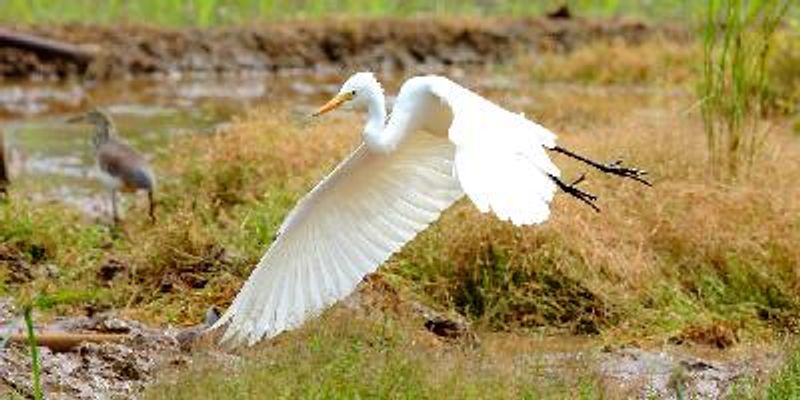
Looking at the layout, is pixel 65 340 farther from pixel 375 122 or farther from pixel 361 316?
pixel 375 122

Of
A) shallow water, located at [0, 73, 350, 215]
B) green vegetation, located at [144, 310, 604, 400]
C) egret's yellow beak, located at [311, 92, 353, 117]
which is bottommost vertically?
shallow water, located at [0, 73, 350, 215]

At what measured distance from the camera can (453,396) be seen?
541cm

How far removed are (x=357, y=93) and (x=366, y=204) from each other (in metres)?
0.43

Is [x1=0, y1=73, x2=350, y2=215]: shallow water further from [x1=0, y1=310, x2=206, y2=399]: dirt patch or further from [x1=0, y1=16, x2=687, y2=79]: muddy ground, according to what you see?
[x1=0, y1=310, x2=206, y2=399]: dirt patch

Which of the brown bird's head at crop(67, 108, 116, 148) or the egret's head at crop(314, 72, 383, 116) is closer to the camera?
the egret's head at crop(314, 72, 383, 116)

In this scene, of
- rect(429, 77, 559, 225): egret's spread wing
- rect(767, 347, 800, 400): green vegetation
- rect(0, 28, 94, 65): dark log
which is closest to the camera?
rect(429, 77, 559, 225): egret's spread wing

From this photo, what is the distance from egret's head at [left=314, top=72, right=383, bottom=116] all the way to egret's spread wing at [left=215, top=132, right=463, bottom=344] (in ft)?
0.67

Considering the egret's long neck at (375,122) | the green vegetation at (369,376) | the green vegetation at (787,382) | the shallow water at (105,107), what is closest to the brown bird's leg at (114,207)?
the shallow water at (105,107)

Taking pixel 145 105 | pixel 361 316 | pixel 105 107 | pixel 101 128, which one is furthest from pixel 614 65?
pixel 361 316

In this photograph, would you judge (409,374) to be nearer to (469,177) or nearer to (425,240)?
(469,177)

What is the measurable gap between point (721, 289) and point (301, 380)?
352 centimetres

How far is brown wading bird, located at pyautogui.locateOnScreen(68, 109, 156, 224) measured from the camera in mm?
9898

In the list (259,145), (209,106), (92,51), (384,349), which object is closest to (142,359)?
(384,349)

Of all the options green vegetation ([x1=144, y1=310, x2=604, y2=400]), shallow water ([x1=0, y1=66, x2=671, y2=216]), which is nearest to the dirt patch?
green vegetation ([x1=144, y1=310, x2=604, y2=400])
